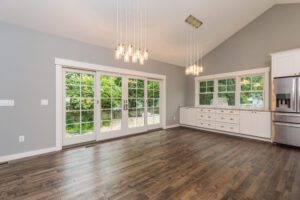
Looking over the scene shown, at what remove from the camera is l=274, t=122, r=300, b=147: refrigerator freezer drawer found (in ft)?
12.2

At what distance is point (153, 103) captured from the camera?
5871 millimetres

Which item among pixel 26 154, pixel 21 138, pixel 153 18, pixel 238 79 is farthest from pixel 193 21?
pixel 26 154

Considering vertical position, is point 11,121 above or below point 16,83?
below

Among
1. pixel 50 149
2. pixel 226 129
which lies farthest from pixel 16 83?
pixel 226 129

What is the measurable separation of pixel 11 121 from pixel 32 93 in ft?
2.20

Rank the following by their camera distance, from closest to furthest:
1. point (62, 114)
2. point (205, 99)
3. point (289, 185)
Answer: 1. point (289, 185)
2. point (62, 114)
3. point (205, 99)

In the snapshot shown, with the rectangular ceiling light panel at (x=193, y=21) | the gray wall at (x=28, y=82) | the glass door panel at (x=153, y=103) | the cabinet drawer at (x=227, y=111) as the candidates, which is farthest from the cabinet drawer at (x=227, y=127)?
the gray wall at (x=28, y=82)

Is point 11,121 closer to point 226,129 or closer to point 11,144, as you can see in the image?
point 11,144

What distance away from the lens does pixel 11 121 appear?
310 centimetres

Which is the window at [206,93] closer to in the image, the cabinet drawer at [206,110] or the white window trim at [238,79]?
the white window trim at [238,79]

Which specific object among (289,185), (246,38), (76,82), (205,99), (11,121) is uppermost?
(246,38)

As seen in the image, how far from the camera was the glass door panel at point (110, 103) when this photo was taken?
447cm

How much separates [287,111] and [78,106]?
5.37 m

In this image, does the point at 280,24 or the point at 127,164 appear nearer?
the point at 127,164
